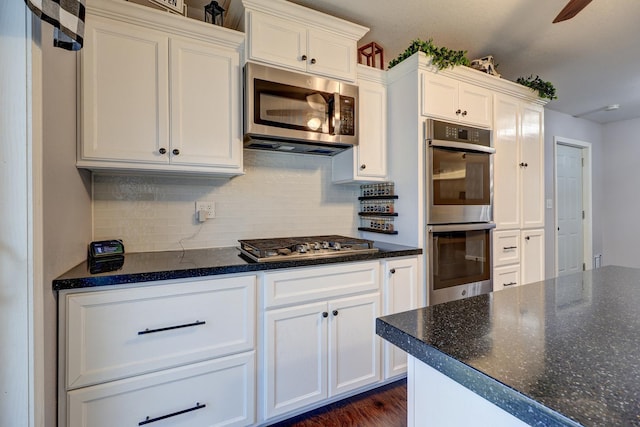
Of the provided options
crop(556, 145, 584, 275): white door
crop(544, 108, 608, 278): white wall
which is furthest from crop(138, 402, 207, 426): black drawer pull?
crop(556, 145, 584, 275): white door

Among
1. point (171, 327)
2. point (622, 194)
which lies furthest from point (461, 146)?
point (622, 194)

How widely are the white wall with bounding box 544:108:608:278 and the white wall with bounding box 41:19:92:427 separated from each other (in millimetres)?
4584

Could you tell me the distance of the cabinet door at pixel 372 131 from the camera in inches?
85.6

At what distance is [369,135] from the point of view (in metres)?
2.20

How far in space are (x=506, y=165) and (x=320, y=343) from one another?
6.67 ft

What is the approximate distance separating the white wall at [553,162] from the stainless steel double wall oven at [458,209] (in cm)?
214

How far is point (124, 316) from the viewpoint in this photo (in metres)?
1.23

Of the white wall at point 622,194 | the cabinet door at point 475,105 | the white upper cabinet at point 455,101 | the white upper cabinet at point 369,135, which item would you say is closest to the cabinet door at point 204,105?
the white upper cabinet at point 369,135

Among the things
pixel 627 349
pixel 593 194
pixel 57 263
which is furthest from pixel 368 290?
pixel 593 194

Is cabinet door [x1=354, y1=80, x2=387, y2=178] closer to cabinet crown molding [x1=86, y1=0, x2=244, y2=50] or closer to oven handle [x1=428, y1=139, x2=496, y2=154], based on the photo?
oven handle [x1=428, y1=139, x2=496, y2=154]

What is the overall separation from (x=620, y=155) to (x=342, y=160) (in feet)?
14.9

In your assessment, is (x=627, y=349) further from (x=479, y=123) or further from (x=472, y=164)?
(x=479, y=123)

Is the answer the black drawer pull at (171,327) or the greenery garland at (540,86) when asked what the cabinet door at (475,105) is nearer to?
the greenery garland at (540,86)

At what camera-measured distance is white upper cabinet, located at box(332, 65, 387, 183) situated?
2.17 m
